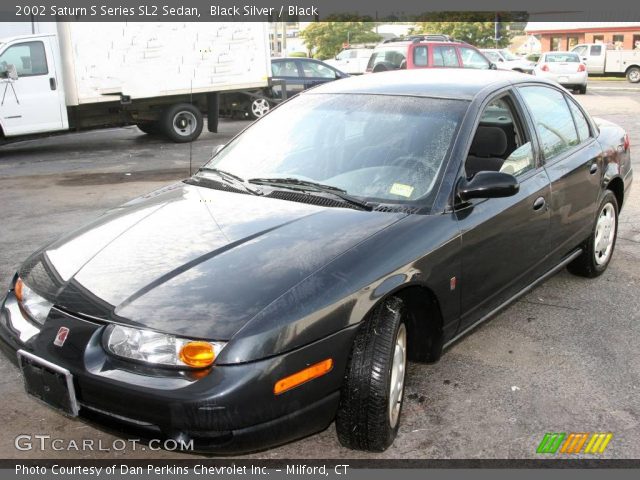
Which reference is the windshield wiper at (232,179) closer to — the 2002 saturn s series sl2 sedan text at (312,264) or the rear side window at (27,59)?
the 2002 saturn s series sl2 sedan text at (312,264)

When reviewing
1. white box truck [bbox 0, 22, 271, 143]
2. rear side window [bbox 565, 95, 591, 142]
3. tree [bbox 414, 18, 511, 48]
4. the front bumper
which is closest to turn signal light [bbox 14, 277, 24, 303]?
the front bumper

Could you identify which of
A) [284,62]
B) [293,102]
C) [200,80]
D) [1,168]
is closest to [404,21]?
[284,62]

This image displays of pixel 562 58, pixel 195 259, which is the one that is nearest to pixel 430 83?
pixel 195 259

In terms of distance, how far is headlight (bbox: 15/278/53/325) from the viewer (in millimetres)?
2957

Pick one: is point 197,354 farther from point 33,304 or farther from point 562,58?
point 562,58

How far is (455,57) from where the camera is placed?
16438 mm

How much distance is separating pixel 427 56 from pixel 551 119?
1223 cm

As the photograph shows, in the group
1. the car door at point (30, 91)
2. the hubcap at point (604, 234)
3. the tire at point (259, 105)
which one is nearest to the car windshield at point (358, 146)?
the hubcap at point (604, 234)

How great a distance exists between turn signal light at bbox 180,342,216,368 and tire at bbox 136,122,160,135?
12.1 m

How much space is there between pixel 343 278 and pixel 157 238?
38.1 inches

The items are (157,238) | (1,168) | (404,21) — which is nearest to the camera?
(157,238)

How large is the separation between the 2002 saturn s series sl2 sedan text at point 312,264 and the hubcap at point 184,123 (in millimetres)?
9892

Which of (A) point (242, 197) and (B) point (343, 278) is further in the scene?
(A) point (242, 197)

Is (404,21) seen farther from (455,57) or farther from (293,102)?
(293,102)
